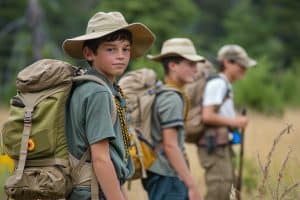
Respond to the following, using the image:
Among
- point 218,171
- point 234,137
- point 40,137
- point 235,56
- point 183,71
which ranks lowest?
point 218,171

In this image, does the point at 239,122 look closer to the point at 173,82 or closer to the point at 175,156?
the point at 173,82

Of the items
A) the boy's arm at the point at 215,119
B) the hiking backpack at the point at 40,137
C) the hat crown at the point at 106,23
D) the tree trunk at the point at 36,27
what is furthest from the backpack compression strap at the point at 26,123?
the tree trunk at the point at 36,27

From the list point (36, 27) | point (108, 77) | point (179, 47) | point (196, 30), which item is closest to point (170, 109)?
point (179, 47)

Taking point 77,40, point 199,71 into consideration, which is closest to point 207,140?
point 199,71

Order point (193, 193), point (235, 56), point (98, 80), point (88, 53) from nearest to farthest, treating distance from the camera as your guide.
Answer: point (98, 80) → point (88, 53) → point (193, 193) → point (235, 56)

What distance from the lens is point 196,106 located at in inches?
316

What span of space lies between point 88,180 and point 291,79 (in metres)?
28.5

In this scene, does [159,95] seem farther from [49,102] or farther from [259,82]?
[259,82]

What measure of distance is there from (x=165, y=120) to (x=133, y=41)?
1339mm

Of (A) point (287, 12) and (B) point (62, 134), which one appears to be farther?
(A) point (287, 12)

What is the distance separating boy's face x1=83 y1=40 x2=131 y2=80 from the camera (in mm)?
4676

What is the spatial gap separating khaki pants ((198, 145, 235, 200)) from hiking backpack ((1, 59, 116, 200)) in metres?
3.64

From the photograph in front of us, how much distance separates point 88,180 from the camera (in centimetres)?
445

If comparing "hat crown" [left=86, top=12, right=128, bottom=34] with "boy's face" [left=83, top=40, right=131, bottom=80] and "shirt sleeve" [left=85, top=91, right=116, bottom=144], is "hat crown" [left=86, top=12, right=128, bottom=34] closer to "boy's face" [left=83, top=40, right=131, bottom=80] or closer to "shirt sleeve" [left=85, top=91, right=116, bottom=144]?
"boy's face" [left=83, top=40, right=131, bottom=80]
